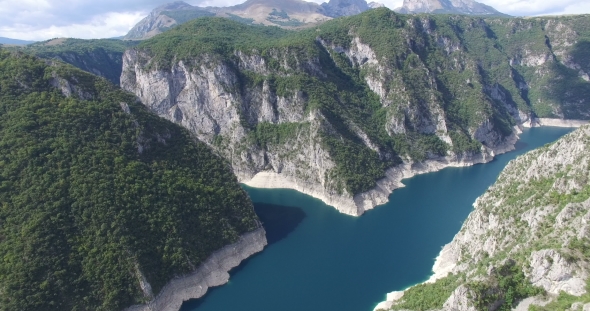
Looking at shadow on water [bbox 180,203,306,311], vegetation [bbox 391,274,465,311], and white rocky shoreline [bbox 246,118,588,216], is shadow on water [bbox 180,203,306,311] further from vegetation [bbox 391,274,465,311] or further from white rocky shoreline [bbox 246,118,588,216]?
vegetation [bbox 391,274,465,311]

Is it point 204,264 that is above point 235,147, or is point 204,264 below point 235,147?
below

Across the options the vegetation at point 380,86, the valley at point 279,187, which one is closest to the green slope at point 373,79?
the vegetation at point 380,86

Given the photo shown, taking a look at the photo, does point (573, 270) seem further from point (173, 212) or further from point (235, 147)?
point (235, 147)

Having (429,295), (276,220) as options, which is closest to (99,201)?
(276,220)

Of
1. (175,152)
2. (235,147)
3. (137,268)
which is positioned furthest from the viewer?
(235,147)

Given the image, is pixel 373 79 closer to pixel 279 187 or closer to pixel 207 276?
pixel 279 187

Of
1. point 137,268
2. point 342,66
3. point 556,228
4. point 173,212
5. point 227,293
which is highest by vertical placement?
point 342,66

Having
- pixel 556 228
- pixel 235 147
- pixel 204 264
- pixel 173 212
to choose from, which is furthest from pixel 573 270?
pixel 235 147
